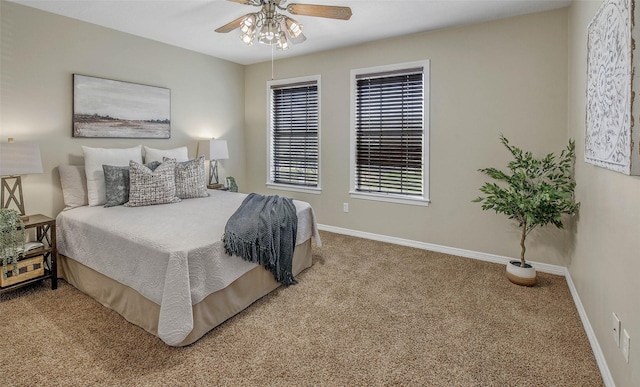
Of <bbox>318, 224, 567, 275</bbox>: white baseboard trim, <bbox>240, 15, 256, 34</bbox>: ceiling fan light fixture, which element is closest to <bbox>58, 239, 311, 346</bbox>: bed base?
<bbox>318, 224, 567, 275</bbox>: white baseboard trim

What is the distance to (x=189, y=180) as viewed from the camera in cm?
359

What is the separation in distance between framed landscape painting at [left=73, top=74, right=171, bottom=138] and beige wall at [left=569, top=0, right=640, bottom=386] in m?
4.32

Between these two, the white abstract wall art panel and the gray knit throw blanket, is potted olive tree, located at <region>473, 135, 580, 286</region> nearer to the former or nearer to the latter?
the white abstract wall art panel

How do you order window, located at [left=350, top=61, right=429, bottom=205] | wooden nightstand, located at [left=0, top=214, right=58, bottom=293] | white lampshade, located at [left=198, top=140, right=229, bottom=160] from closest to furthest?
1. wooden nightstand, located at [left=0, top=214, right=58, bottom=293]
2. window, located at [left=350, top=61, right=429, bottom=205]
3. white lampshade, located at [left=198, top=140, right=229, bottom=160]

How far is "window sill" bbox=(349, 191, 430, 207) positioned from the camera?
3.87 metres

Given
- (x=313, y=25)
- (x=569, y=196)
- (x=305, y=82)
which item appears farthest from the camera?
(x=305, y=82)

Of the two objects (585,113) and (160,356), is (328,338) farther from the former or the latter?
(585,113)

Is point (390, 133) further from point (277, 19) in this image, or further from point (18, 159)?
point (18, 159)

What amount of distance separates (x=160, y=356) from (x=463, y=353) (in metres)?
1.84

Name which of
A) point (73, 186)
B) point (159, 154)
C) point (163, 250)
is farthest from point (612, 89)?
point (73, 186)

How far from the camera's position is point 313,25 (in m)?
3.50

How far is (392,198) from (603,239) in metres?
2.31

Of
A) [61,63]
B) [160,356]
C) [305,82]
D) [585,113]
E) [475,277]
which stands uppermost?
[305,82]

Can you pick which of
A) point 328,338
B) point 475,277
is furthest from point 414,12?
point 328,338
